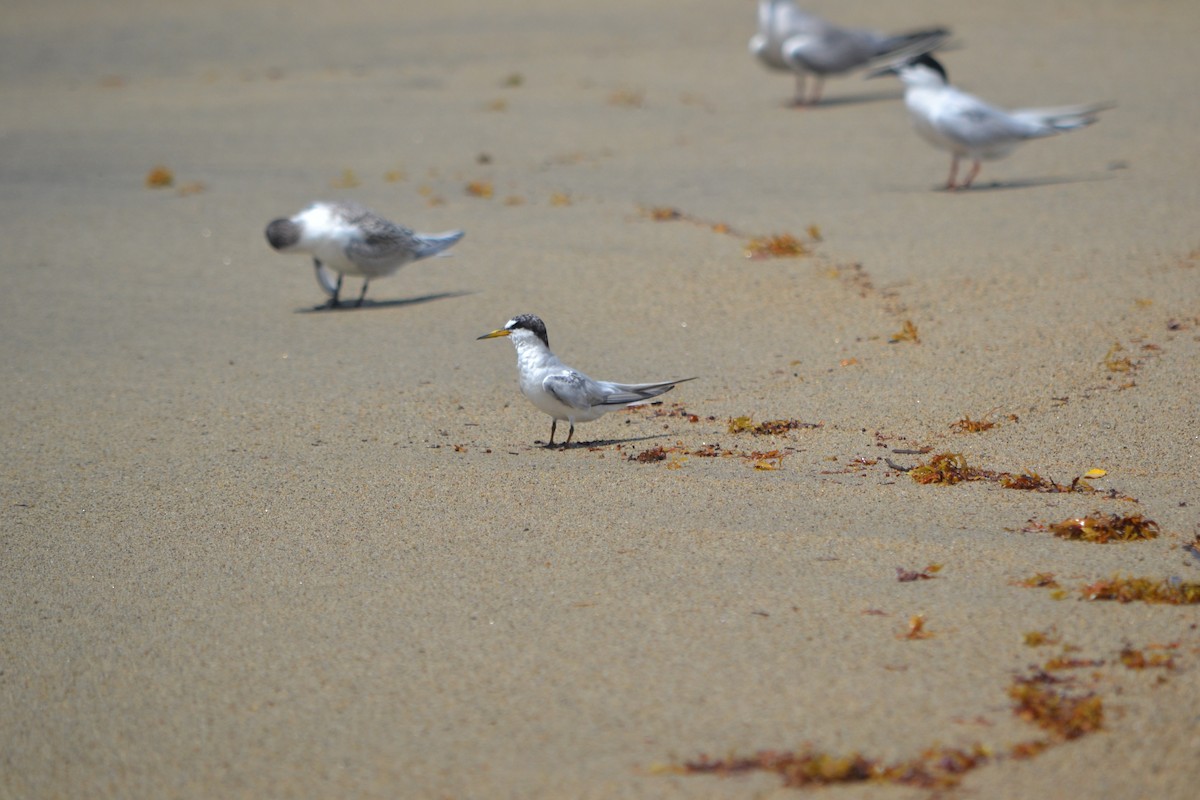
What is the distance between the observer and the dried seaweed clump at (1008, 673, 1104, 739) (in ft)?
8.55

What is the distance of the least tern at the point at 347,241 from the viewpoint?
653 centimetres

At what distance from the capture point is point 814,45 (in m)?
10.8

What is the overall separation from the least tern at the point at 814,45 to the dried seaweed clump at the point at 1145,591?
8.14 metres

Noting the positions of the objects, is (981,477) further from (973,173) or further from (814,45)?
(814,45)

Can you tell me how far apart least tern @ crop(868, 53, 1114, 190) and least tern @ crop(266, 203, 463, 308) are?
10.8ft

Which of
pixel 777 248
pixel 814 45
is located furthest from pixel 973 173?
pixel 814 45

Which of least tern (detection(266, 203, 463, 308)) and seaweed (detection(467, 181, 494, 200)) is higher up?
least tern (detection(266, 203, 463, 308))

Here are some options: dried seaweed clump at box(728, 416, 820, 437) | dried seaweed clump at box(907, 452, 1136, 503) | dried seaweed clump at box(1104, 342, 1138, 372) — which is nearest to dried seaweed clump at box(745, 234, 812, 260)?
dried seaweed clump at box(1104, 342, 1138, 372)

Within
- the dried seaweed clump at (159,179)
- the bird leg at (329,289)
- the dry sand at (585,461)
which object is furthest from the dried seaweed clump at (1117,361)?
the dried seaweed clump at (159,179)

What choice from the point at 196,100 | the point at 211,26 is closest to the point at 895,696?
the point at 196,100

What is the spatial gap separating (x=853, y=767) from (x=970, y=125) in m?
5.98

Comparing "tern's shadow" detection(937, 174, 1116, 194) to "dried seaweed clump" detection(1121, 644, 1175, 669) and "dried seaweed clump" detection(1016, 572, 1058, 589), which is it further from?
"dried seaweed clump" detection(1121, 644, 1175, 669)

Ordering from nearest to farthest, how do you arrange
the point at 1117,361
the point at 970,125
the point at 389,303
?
the point at 1117,361 < the point at 389,303 < the point at 970,125

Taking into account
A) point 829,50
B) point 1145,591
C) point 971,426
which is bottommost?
point 971,426
